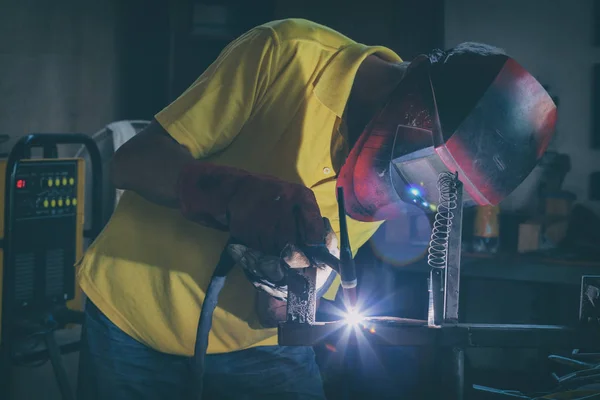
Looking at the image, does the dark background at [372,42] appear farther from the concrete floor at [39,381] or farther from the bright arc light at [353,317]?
the bright arc light at [353,317]

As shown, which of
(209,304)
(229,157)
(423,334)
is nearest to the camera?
(423,334)

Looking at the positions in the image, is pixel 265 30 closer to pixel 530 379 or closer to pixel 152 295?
pixel 152 295

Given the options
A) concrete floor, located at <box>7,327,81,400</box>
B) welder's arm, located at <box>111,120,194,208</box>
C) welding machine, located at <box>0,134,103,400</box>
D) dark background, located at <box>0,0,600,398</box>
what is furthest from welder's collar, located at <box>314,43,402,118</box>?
dark background, located at <box>0,0,600,398</box>

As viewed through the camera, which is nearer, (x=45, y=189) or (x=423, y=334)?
(x=423, y=334)

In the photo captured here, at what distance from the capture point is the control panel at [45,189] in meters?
2.87

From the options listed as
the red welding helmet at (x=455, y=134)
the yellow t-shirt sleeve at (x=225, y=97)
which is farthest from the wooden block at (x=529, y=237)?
the yellow t-shirt sleeve at (x=225, y=97)

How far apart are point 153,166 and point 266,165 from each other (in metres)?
0.30

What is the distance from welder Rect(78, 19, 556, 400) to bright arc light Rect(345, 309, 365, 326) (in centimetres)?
12

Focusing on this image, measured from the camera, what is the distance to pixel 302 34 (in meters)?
1.59

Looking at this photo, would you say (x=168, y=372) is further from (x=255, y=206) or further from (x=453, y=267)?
(x=453, y=267)

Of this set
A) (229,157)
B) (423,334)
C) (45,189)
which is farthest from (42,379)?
(423,334)

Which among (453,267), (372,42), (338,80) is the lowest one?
(453,267)

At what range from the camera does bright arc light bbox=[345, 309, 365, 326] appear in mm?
1198

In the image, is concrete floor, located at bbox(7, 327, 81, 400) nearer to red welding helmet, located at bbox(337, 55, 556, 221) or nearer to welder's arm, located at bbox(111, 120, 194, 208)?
welder's arm, located at bbox(111, 120, 194, 208)
